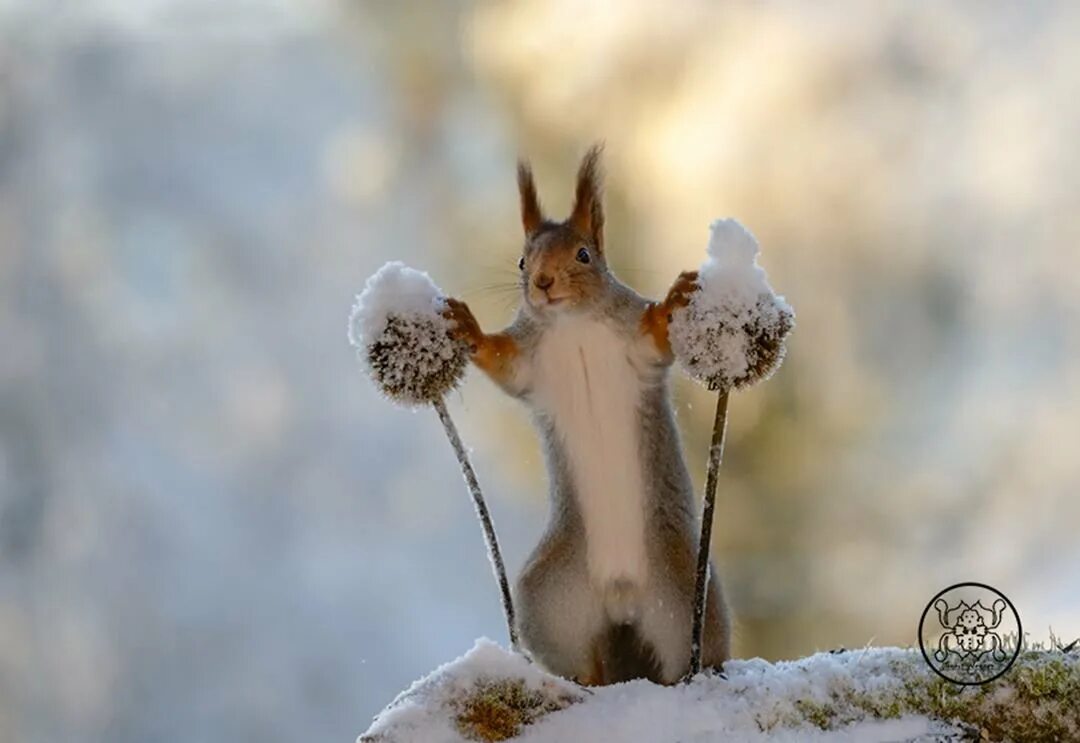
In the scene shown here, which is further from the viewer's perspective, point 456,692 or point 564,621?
point 564,621

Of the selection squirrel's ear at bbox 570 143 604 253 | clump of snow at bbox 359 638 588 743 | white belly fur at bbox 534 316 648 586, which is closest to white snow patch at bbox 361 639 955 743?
clump of snow at bbox 359 638 588 743

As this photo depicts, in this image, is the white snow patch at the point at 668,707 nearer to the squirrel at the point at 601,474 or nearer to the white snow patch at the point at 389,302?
the squirrel at the point at 601,474

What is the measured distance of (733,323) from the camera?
883mm

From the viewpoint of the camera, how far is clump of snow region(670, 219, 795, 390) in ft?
2.90

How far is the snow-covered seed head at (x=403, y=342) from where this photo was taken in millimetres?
928

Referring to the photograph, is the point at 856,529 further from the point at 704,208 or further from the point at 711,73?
the point at 711,73

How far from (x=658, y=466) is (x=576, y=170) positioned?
27 centimetres

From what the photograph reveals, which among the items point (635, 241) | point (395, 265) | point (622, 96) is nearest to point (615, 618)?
point (395, 265)

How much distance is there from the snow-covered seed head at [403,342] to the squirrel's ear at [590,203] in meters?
0.15

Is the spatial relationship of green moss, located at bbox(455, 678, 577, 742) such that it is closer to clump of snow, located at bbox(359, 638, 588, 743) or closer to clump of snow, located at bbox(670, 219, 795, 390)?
clump of snow, located at bbox(359, 638, 588, 743)

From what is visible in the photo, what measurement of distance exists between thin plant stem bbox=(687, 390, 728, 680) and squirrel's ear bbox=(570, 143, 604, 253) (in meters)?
0.19

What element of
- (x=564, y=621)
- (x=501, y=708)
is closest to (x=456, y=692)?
(x=501, y=708)

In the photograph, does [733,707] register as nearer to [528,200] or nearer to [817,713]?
[817,713]

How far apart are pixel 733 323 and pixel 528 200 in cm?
25
